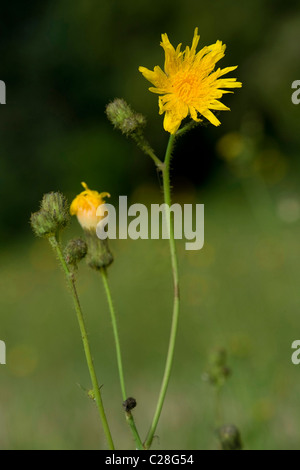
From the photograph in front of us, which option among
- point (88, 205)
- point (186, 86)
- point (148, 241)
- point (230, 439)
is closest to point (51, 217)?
point (88, 205)

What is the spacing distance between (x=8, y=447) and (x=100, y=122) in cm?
605

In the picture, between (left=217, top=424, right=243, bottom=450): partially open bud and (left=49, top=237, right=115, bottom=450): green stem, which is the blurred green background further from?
(left=49, top=237, right=115, bottom=450): green stem

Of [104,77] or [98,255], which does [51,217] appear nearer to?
[98,255]

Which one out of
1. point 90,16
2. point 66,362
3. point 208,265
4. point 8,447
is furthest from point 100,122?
point 8,447

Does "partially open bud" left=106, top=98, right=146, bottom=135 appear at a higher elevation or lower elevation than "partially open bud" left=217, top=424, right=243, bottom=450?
higher

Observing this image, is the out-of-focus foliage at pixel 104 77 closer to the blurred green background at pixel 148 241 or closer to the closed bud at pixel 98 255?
the blurred green background at pixel 148 241

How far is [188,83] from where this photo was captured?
1137 millimetres

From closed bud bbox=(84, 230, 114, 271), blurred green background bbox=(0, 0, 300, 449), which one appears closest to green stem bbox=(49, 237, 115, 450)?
closed bud bbox=(84, 230, 114, 271)

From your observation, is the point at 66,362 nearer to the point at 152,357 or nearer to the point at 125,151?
the point at 152,357

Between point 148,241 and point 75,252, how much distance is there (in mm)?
4305

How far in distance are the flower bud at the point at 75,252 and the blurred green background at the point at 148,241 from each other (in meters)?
→ 1.10

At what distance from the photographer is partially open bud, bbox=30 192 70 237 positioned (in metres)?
1.13

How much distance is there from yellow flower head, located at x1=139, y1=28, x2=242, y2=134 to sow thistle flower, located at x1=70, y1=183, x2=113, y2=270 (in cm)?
20

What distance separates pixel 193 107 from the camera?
113cm
